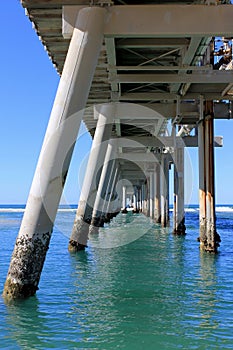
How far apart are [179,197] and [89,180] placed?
776cm

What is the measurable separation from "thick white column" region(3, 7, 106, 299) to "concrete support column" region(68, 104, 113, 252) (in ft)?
27.4

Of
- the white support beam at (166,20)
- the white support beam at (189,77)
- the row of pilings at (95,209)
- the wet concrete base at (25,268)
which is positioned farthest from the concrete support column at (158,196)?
the wet concrete base at (25,268)

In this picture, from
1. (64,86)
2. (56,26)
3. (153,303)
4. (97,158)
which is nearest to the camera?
(153,303)

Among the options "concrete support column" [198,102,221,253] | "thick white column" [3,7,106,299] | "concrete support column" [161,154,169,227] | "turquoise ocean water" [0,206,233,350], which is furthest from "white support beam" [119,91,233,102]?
"concrete support column" [161,154,169,227]

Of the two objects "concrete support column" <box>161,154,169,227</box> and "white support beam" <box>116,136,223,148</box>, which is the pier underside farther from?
"concrete support column" <box>161,154,169,227</box>

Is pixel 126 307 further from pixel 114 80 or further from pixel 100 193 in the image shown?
pixel 100 193

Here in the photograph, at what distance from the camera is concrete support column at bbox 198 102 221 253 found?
16.2 metres

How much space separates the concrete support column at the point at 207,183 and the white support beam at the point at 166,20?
21.9ft

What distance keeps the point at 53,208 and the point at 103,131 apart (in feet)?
35.6

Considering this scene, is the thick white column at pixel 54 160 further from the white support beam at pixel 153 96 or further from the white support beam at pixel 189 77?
the white support beam at pixel 153 96

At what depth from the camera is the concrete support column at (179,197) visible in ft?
79.4

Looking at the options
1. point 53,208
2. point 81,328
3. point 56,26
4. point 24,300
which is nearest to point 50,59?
point 56,26

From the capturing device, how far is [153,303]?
28.0 ft

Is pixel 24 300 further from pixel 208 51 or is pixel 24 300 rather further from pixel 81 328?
pixel 208 51
